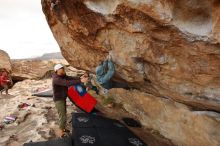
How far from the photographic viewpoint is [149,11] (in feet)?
18.6

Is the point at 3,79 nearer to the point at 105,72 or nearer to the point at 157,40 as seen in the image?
→ the point at 105,72

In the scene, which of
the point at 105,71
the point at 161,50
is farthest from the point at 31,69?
the point at 161,50

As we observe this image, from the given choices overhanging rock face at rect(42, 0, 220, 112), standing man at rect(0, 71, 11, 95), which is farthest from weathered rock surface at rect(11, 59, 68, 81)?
overhanging rock face at rect(42, 0, 220, 112)

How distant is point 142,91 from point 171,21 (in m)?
3.61

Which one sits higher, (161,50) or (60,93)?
(161,50)

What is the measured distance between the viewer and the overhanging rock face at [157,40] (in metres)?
5.39

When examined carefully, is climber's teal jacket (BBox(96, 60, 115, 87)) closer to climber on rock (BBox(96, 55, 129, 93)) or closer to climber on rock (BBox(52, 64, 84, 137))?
climber on rock (BBox(96, 55, 129, 93))

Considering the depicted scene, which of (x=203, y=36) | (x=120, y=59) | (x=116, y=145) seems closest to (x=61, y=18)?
(x=120, y=59)

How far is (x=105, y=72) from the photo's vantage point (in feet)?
25.8

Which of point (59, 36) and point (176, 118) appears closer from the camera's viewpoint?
point (176, 118)

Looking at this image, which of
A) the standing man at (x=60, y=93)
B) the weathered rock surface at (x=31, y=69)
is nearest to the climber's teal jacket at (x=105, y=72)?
the standing man at (x=60, y=93)

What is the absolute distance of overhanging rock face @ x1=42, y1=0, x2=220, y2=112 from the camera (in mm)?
5394

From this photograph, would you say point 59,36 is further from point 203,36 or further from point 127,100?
point 203,36

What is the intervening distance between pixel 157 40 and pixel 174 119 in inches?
102
